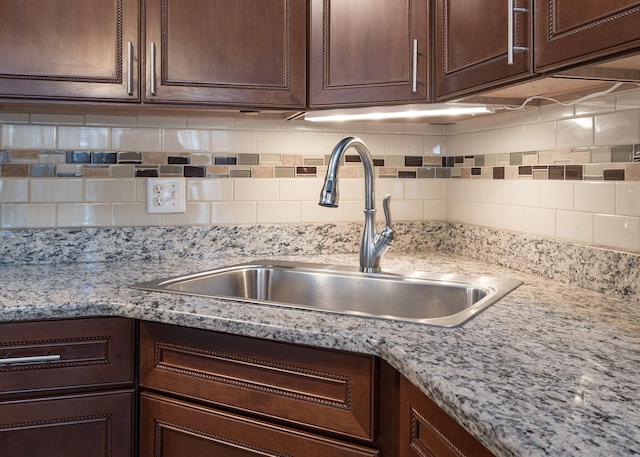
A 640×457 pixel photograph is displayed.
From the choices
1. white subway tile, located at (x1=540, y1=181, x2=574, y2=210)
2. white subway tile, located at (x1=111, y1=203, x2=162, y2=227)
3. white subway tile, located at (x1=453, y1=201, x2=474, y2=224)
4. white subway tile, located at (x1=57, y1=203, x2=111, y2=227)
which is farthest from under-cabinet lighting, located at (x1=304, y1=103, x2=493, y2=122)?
white subway tile, located at (x1=57, y1=203, x2=111, y2=227)

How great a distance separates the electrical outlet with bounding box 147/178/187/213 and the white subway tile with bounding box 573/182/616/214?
116 centimetres

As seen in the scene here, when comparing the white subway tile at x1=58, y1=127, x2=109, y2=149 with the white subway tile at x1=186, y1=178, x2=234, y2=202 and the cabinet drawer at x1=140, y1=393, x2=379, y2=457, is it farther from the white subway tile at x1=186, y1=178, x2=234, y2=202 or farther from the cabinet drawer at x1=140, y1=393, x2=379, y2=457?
the cabinet drawer at x1=140, y1=393, x2=379, y2=457

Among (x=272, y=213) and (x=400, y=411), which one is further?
(x=272, y=213)

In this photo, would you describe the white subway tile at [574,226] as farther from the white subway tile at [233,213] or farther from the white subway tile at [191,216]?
the white subway tile at [191,216]

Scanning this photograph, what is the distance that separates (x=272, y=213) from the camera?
6.21 feet

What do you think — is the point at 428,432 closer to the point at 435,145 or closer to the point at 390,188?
the point at 390,188

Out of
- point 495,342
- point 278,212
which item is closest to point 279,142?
point 278,212

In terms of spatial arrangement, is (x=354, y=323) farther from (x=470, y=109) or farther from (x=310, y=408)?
(x=470, y=109)

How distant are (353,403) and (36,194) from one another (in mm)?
1235

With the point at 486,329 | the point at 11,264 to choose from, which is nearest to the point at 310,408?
the point at 486,329

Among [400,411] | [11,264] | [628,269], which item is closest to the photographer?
[400,411]

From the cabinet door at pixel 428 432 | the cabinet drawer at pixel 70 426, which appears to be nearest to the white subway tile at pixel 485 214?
the cabinet door at pixel 428 432

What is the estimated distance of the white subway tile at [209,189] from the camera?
6.00 ft

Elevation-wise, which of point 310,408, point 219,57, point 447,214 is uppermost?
point 219,57
